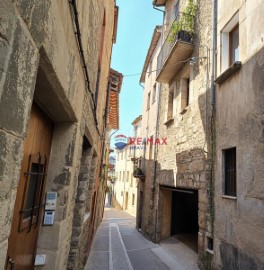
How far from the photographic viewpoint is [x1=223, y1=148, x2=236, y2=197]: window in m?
4.39

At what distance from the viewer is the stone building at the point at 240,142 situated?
3.58m

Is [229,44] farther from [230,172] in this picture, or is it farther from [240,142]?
[230,172]

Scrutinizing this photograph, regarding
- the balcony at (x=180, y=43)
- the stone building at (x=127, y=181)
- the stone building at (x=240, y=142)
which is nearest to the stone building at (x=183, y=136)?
the balcony at (x=180, y=43)

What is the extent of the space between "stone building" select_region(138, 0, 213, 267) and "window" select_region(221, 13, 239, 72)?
1.92 ft

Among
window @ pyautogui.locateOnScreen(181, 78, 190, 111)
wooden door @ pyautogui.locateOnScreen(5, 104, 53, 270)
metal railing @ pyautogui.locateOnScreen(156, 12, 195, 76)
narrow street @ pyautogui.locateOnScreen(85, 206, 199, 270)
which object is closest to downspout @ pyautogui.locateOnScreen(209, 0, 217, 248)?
metal railing @ pyautogui.locateOnScreen(156, 12, 195, 76)

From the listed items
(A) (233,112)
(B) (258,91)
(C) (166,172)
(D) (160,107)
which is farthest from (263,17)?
(D) (160,107)

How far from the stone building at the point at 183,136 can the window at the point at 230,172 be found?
0.51 meters

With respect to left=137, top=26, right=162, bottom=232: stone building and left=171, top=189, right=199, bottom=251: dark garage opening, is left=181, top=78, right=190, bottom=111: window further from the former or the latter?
left=171, top=189, right=199, bottom=251: dark garage opening

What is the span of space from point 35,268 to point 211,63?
523 centimetres

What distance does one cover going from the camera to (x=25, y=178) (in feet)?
6.13

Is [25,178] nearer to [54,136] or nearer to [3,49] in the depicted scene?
[54,136]

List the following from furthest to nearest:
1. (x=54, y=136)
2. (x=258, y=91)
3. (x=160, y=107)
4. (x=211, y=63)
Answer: (x=160, y=107)
(x=211, y=63)
(x=258, y=91)
(x=54, y=136)

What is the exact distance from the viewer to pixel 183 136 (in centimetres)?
688

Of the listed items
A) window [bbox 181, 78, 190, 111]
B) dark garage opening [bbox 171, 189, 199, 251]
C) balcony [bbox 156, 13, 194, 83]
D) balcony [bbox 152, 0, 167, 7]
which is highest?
balcony [bbox 152, 0, 167, 7]
